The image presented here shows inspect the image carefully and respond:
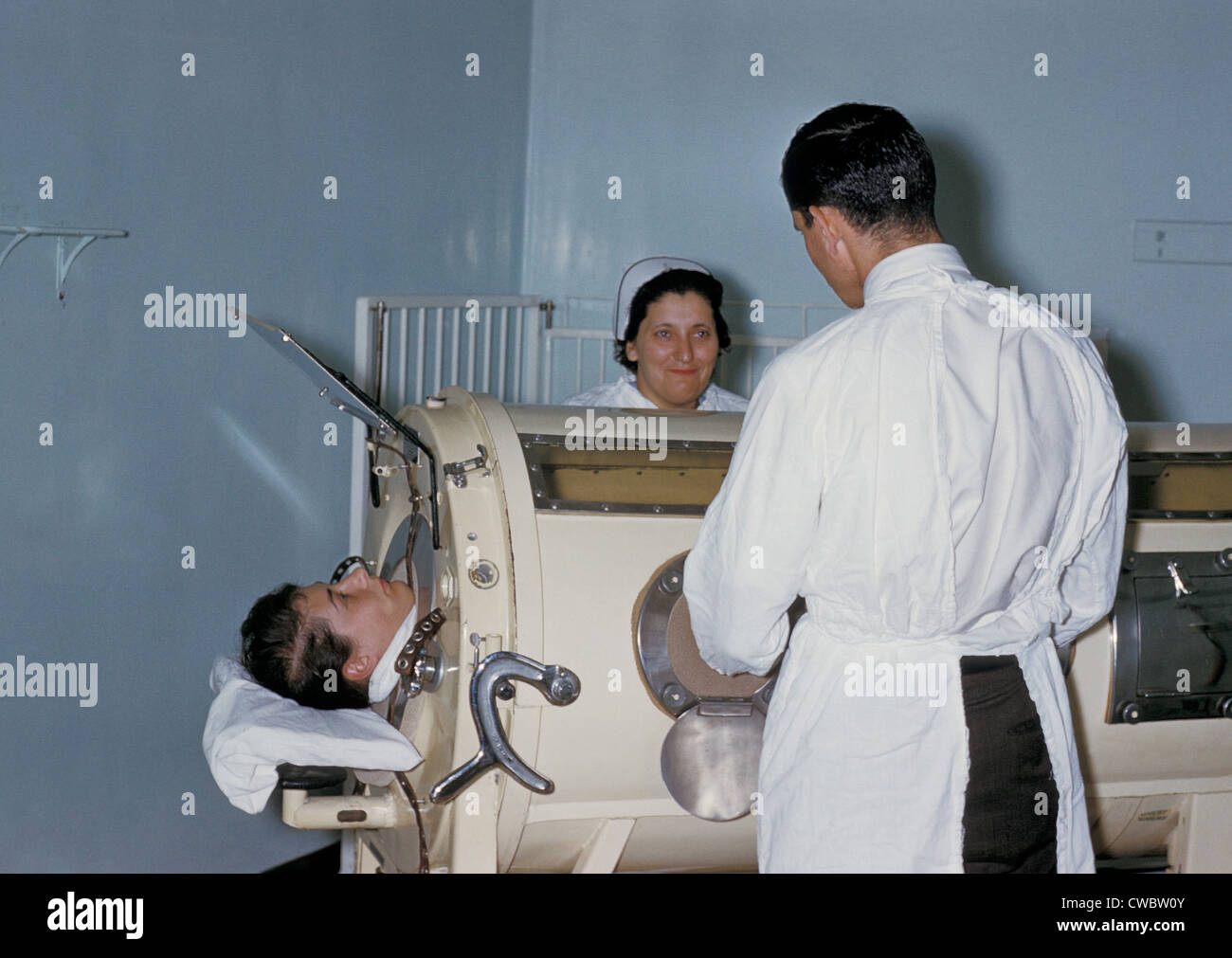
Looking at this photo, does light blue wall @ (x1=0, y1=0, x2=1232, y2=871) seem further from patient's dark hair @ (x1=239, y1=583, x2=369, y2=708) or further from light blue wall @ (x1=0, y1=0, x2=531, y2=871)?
patient's dark hair @ (x1=239, y1=583, x2=369, y2=708)

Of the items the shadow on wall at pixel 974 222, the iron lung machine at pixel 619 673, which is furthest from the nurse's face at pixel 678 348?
the shadow on wall at pixel 974 222

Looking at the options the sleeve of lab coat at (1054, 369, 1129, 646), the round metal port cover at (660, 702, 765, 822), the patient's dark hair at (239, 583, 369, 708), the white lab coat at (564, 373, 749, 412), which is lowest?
the round metal port cover at (660, 702, 765, 822)

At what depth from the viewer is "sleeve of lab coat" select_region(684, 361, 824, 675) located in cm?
136

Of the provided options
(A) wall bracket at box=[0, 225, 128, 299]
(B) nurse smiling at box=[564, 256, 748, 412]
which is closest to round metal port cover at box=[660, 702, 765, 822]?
(B) nurse smiling at box=[564, 256, 748, 412]

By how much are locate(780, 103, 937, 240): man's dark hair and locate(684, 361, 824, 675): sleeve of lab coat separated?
0.20 meters

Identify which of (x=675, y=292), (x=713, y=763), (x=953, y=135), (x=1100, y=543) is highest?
(x=953, y=135)

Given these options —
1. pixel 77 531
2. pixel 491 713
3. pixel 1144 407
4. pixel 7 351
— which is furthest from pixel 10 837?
pixel 1144 407

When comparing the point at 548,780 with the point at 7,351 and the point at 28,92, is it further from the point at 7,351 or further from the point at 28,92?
the point at 28,92

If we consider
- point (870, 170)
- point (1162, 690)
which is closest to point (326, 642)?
point (870, 170)

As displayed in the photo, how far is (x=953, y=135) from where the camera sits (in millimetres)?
3619

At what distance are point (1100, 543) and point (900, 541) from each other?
0.32 m

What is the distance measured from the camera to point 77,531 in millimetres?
2348

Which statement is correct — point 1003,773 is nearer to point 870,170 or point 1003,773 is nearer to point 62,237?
point 870,170

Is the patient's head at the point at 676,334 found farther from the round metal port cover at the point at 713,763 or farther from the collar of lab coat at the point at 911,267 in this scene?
the collar of lab coat at the point at 911,267
